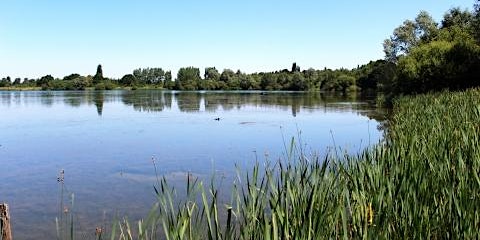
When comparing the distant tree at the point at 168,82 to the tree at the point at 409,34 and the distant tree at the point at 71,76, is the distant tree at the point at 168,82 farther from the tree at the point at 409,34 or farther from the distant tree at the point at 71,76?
the tree at the point at 409,34

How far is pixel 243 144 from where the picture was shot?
13500 mm

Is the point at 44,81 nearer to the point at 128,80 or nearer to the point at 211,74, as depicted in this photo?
the point at 128,80

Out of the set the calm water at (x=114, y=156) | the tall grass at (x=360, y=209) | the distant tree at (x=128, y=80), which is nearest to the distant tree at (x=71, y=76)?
the distant tree at (x=128, y=80)

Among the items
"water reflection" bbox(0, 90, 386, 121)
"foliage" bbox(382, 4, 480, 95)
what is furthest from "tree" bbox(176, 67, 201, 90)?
"foliage" bbox(382, 4, 480, 95)

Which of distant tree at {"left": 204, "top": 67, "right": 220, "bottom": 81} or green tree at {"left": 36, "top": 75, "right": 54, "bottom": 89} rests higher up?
distant tree at {"left": 204, "top": 67, "right": 220, "bottom": 81}

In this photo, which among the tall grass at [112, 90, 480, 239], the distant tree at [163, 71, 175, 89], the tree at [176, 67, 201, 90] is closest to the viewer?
the tall grass at [112, 90, 480, 239]

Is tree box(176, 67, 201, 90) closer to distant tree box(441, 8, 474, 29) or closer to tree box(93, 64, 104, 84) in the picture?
tree box(93, 64, 104, 84)

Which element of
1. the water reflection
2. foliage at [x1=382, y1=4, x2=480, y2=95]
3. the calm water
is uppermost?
foliage at [x1=382, y1=4, x2=480, y2=95]

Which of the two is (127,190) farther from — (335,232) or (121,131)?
(121,131)

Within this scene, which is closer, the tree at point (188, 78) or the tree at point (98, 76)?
the tree at point (188, 78)

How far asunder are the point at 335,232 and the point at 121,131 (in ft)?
48.2

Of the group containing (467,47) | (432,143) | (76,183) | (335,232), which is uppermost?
(467,47)

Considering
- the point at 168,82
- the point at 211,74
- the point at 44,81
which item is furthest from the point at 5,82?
the point at 211,74

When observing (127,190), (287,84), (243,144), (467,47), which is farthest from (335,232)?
(287,84)
